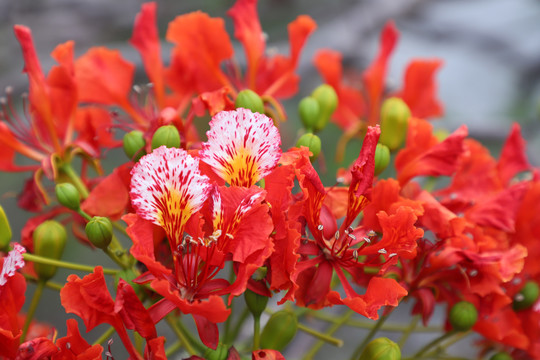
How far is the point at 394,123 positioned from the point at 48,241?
1.24 feet

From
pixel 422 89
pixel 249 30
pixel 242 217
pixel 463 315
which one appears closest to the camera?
pixel 242 217

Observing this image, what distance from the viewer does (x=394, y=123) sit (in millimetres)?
676

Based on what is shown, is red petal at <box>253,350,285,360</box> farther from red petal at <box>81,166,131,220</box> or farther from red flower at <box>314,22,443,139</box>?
red flower at <box>314,22,443,139</box>

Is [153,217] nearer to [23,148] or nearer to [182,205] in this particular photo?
[182,205]

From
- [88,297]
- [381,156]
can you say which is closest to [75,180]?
[88,297]

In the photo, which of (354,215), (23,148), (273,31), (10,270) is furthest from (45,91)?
(273,31)

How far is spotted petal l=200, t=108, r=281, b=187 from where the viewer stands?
0.48m

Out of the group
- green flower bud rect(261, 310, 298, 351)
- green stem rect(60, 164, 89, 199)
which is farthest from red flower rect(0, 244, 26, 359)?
green flower bud rect(261, 310, 298, 351)

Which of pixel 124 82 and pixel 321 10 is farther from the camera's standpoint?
pixel 321 10

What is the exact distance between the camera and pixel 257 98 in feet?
1.86

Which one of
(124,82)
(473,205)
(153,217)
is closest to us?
(153,217)

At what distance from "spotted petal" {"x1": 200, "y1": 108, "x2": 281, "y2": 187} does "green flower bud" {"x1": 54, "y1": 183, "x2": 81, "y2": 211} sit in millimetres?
147

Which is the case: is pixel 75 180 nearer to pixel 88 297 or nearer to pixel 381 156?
pixel 88 297

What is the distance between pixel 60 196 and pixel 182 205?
0.14 meters
